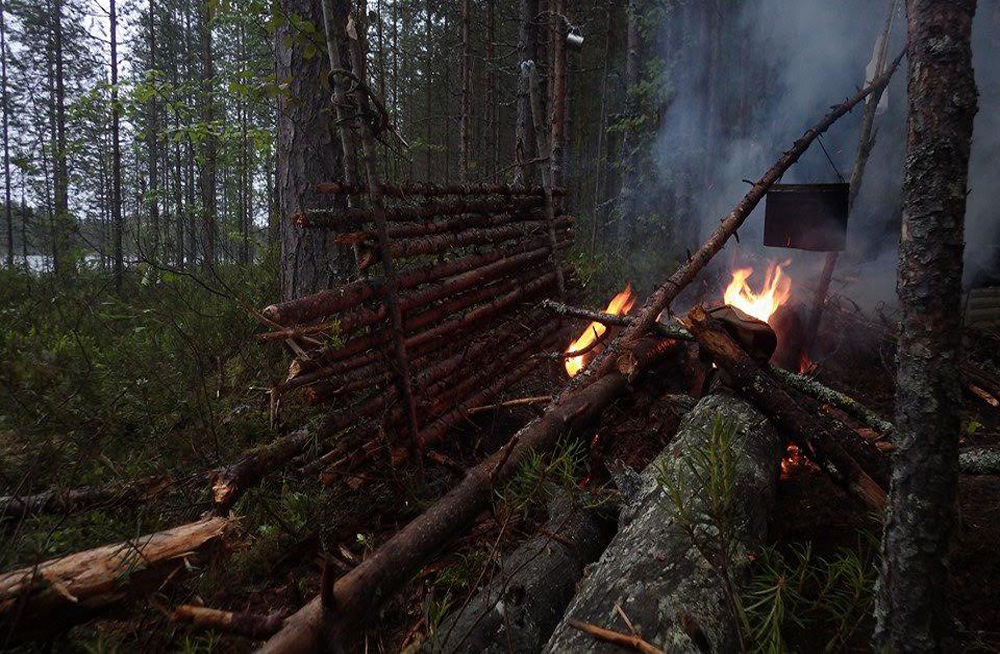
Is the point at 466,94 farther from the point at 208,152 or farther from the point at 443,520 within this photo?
the point at 443,520

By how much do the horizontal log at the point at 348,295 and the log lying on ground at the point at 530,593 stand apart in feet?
6.14

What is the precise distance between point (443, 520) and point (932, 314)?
224cm

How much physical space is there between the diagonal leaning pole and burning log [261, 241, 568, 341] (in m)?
1.30

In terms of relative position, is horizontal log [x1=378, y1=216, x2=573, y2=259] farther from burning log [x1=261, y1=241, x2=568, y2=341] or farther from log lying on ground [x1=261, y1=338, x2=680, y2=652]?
log lying on ground [x1=261, y1=338, x2=680, y2=652]

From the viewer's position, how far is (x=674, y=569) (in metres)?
1.95

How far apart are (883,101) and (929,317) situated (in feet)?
29.7

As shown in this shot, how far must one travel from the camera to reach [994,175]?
7.18 metres

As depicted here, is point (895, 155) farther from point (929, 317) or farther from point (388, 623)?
point (388, 623)

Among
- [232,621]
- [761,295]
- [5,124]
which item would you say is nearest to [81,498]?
[232,621]

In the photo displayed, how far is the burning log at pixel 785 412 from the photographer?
2.78m

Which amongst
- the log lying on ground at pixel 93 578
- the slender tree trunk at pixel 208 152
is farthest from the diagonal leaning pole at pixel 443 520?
the slender tree trunk at pixel 208 152

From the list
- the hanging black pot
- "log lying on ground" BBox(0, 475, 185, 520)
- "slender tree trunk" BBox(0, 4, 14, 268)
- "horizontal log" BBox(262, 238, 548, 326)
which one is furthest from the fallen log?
"slender tree trunk" BBox(0, 4, 14, 268)

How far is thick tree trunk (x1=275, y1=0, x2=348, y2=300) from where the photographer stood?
195 inches

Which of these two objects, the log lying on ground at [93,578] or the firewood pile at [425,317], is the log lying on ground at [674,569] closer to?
the log lying on ground at [93,578]
